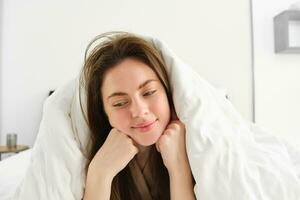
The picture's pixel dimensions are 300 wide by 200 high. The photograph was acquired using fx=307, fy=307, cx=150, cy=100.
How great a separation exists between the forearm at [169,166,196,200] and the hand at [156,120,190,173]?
11 millimetres

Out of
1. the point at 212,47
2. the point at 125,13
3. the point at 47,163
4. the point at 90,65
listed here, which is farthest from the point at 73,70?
the point at 47,163

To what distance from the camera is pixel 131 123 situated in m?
0.82

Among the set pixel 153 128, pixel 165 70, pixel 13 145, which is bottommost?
pixel 13 145

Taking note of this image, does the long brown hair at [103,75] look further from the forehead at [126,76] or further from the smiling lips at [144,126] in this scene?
the smiling lips at [144,126]

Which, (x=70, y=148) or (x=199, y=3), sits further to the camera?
(x=199, y=3)

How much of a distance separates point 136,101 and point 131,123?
63 mm

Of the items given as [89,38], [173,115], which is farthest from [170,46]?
[173,115]

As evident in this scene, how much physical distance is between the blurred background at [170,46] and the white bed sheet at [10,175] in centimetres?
123

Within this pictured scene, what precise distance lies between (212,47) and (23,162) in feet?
6.13

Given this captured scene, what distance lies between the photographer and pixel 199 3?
2.68m

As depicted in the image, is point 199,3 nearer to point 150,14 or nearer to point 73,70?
point 150,14

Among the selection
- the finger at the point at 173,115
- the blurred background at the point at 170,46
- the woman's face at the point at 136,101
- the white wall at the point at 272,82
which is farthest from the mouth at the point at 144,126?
the white wall at the point at 272,82

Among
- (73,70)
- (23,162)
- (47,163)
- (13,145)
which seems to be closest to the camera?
(47,163)

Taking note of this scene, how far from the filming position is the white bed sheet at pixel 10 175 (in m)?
1.01
